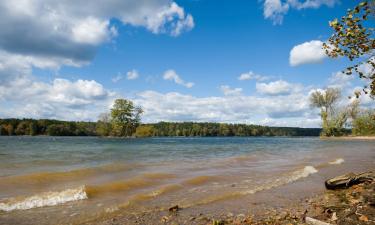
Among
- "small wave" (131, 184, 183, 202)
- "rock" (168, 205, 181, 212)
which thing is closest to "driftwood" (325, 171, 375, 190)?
"small wave" (131, 184, 183, 202)

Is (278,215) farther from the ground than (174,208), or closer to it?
farther from the ground

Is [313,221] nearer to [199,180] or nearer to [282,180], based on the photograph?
[282,180]

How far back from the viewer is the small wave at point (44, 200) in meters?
9.20

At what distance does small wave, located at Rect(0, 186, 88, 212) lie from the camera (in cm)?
920

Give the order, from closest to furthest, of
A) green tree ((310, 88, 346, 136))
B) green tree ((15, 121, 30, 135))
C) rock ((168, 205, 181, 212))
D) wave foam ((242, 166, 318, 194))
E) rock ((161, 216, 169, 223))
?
rock ((161, 216, 169, 223)), rock ((168, 205, 181, 212)), wave foam ((242, 166, 318, 194)), green tree ((310, 88, 346, 136)), green tree ((15, 121, 30, 135))

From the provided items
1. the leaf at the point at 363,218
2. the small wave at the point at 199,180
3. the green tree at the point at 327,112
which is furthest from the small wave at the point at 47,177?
the green tree at the point at 327,112

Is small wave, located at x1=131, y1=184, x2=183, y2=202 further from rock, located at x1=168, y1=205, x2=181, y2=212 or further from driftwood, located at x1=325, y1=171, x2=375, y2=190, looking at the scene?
driftwood, located at x1=325, y1=171, x2=375, y2=190

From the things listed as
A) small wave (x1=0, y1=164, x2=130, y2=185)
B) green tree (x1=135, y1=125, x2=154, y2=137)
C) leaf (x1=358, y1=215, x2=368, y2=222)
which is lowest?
small wave (x1=0, y1=164, x2=130, y2=185)

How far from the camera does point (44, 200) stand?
987 centimetres

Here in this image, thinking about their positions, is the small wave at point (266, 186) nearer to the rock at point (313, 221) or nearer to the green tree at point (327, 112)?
the rock at point (313, 221)

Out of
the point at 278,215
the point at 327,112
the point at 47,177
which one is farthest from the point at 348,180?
the point at 327,112

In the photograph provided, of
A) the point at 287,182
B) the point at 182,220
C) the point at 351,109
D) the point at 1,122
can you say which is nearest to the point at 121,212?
the point at 182,220

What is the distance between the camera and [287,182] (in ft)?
44.7

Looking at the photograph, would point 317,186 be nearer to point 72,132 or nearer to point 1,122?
point 72,132
